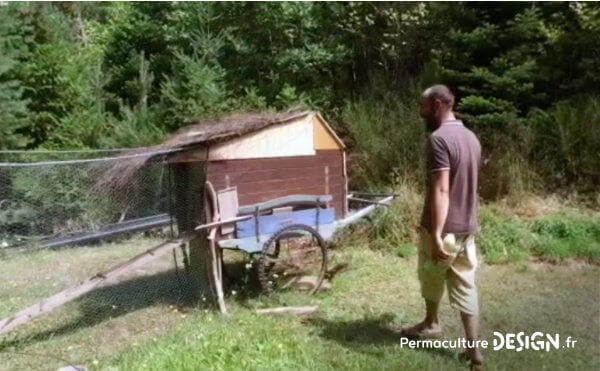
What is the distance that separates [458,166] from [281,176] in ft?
6.61

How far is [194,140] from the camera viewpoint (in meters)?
4.75

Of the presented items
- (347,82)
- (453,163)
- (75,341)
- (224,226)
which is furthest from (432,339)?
(347,82)

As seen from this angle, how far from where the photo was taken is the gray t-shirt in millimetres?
3613

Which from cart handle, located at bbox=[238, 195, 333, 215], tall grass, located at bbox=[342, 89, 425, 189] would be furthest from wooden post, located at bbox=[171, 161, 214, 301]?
tall grass, located at bbox=[342, 89, 425, 189]

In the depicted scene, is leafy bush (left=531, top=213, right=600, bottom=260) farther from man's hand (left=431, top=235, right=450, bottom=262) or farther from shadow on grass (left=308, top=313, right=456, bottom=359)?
man's hand (left=431, top=235, right=450, bottom=262)

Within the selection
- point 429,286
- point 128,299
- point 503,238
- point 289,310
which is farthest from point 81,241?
point 503,238

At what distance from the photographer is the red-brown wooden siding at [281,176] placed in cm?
491

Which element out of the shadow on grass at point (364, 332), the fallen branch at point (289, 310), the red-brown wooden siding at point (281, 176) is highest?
the red-brown wooden siding at point (281, 176)

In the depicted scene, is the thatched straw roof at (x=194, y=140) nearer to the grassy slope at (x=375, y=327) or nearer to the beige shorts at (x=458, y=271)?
the grassy slope at (x=375, y=327)

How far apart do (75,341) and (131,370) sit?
1.12m

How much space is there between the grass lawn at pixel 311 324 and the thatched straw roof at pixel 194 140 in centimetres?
128

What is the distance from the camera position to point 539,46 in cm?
820

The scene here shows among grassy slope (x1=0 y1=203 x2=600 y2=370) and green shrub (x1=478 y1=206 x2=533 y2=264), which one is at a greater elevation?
green shrub (x1=478 y1=206 x2=533 y2=264)

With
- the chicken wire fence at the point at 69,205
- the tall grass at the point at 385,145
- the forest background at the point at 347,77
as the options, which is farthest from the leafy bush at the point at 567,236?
the chicken wire fence at the point at 69,205
